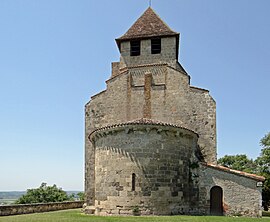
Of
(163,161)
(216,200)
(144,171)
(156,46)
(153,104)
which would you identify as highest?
(156,46)

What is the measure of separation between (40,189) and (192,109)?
24.4 m

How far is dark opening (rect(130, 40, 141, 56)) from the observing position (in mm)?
24500

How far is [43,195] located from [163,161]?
26.7 m

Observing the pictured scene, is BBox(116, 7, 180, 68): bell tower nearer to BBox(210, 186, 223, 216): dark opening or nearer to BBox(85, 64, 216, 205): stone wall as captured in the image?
BBox(85, 64, 216, 205): stone wall

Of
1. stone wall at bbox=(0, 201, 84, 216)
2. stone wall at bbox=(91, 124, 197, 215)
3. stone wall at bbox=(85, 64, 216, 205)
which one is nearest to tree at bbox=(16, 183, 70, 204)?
stone wall at bbox=(0, 201, 84, 216)

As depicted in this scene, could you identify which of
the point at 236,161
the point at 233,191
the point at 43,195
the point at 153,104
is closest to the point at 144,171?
the point at 233,191

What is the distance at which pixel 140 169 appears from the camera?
15.4 meters

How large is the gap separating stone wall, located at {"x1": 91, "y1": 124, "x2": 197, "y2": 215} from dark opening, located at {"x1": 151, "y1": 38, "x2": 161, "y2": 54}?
30.2 ft

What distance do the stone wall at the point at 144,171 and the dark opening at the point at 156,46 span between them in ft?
30.2

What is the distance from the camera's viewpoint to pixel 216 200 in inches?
680

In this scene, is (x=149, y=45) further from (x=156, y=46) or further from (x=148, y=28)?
(x=148, y=28)

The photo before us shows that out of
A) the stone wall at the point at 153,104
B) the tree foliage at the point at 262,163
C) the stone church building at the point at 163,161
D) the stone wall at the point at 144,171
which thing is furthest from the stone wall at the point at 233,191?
the tree foliage at the point at 262,163

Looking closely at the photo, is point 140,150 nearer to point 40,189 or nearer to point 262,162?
point 262,162

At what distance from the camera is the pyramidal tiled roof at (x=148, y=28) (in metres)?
24.2
